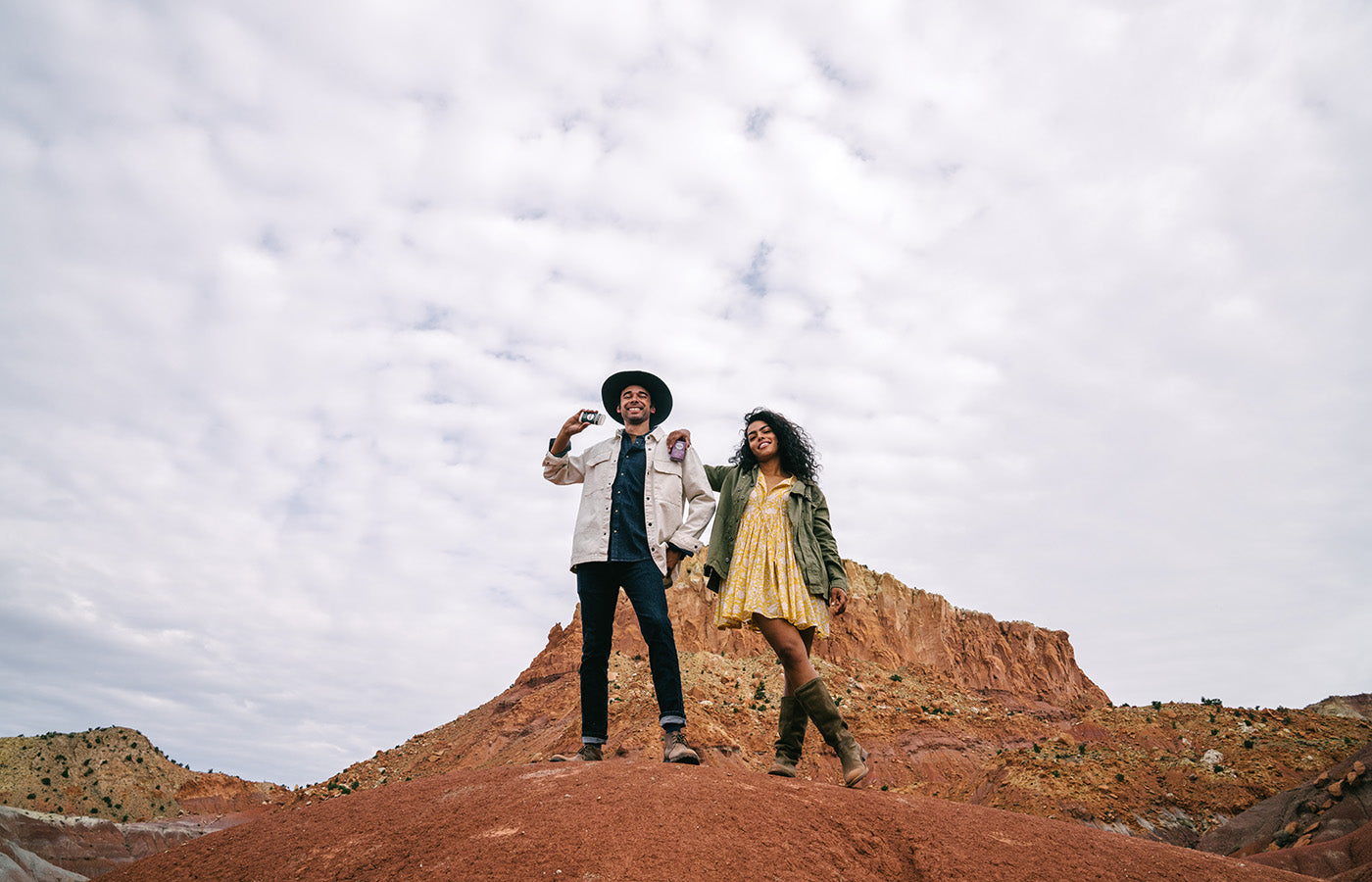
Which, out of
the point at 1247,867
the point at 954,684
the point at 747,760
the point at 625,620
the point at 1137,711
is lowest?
the point at 1247,867

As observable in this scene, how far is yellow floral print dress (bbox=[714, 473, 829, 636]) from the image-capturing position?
4.86 m

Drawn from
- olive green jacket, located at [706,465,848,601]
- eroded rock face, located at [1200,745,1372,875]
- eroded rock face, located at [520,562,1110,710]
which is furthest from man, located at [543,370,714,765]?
eroded rock face, located at [520,562,1110,710]

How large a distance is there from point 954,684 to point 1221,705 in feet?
42.9

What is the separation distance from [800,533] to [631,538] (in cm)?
118

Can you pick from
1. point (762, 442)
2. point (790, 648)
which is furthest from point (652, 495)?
point (790, 648)

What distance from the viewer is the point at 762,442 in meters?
5.49

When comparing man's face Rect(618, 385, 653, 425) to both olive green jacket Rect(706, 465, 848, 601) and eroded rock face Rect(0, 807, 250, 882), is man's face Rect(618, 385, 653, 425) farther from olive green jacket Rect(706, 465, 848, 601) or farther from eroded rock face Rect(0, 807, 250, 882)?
eroded rock face Rect(0, 807, 250, 882)

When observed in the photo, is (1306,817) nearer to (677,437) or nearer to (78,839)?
(677,437)

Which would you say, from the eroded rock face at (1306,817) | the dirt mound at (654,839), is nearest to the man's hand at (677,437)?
the dirt mound at (654,839)

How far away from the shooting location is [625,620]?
1339 inches

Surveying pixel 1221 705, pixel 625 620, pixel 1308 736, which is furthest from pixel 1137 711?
pixel 625 620

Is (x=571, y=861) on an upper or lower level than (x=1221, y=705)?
lower

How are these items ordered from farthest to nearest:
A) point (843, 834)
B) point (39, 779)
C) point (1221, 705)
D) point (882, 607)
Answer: point (882, 607) → point (39, 779) → point (1221, 705) → point (843, 834)

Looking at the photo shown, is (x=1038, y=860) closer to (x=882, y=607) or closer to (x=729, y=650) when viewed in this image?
(x=729, y=650)
